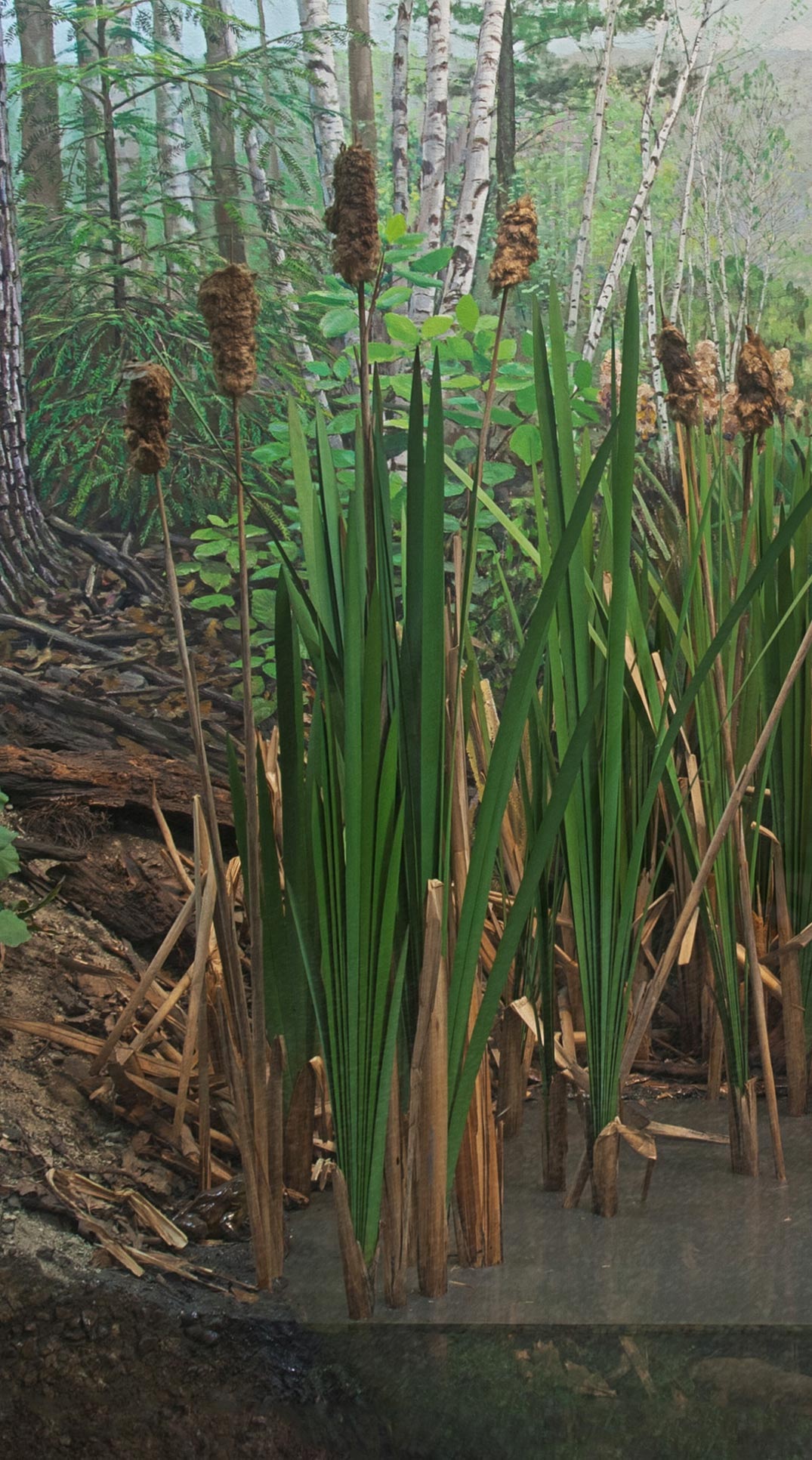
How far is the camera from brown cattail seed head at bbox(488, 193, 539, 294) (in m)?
0.76

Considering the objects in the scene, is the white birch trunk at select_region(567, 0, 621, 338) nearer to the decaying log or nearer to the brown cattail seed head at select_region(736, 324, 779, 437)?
the decaying log

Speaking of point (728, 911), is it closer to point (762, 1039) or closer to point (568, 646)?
point (762, 1039)

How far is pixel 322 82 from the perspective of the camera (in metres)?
2.21

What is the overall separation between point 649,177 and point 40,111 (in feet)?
3.83

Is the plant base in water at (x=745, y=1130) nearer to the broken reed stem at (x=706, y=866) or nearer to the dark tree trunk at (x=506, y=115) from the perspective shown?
the broken reed stem at (x=706, y=866)

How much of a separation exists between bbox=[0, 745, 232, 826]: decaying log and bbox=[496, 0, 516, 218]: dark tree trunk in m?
1.41

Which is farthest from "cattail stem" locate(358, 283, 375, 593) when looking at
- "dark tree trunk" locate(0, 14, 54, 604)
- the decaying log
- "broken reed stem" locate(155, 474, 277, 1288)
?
"dark tree trunk" locate(0, 14, 54, 604)

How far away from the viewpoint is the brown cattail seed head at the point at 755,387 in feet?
2.73

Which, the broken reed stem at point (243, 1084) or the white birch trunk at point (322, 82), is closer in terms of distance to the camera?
the broken reed stem at point (243, 1084)

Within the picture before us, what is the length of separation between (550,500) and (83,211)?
63.7 inches

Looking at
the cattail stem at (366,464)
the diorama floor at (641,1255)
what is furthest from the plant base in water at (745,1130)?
the cattail stem at (366,464)

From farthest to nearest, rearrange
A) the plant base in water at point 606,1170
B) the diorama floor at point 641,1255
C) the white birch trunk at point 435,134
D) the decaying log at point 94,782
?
the white birch trunk at point 435,134 → the decaying log at point 94,782 → the plant base in water at point 606,1170 → the diorama floor at point 641,1255

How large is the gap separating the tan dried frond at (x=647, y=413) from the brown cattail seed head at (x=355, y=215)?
1.86m

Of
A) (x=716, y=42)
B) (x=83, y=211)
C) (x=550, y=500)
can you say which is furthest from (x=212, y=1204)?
(x=716, y=42)
